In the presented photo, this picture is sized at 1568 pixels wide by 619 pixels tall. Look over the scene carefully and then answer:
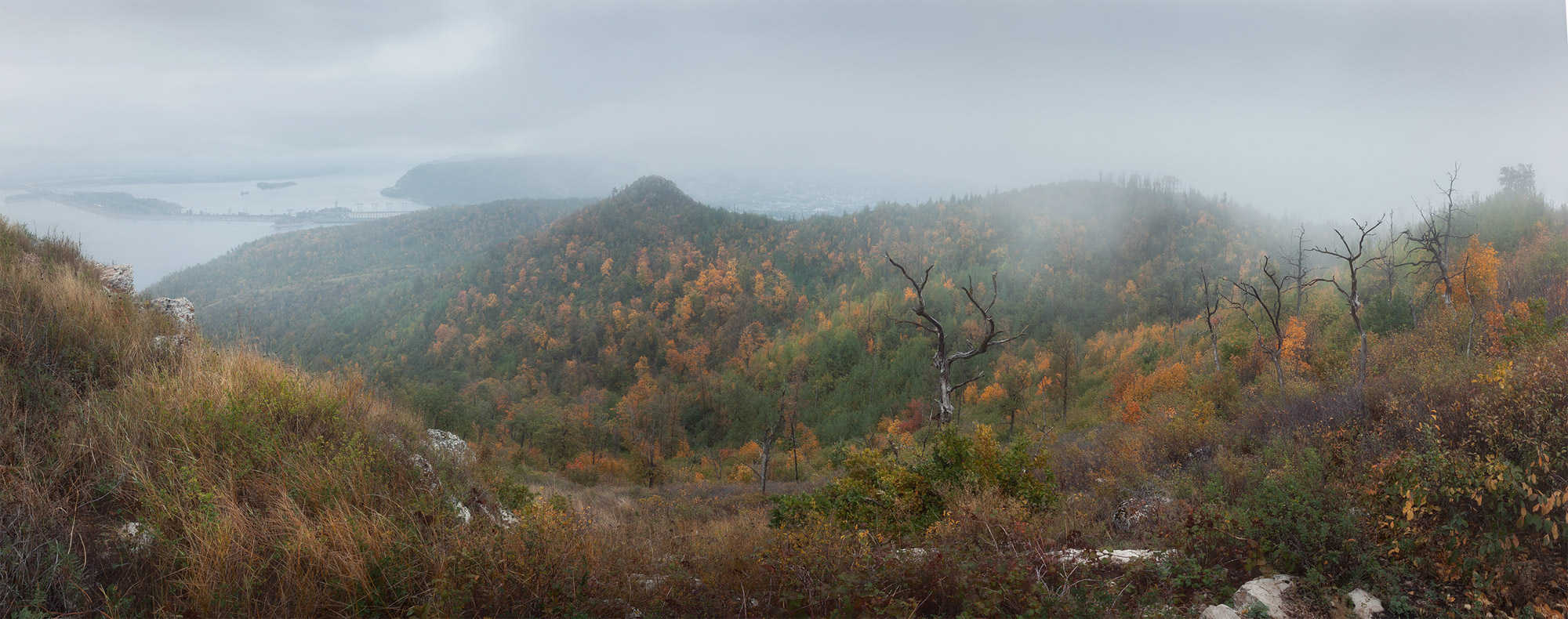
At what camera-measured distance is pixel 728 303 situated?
97.4 m

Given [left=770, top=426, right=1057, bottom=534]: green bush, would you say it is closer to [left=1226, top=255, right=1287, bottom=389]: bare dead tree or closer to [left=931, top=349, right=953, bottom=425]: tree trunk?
[left=931, top=349, right=953, bottom=425]: tree trunk

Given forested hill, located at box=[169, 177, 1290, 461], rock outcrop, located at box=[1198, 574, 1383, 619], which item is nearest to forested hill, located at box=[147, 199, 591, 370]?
forested hill, located at box=[169, 177, 1290, 461]

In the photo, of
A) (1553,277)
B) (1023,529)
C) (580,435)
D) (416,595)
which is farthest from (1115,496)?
(580,435)

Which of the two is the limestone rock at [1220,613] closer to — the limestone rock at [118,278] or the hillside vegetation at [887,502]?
the hillside vegetation at [887,502]

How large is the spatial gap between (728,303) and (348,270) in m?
103

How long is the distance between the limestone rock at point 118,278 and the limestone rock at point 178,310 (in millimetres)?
315

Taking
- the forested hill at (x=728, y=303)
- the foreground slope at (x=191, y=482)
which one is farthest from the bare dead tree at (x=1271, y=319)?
the forested hill at (x=728, y=303)

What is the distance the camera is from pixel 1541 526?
3035 millimetres

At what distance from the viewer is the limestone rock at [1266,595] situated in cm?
350

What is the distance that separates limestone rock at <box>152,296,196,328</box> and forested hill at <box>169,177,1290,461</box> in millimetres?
34716

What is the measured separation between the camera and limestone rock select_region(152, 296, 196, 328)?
7.20m

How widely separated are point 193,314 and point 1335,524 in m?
13.6

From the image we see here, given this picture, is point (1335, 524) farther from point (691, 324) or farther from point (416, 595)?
point (691, 324)

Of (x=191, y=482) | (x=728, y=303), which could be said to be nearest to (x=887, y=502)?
(x=191, y=482)
